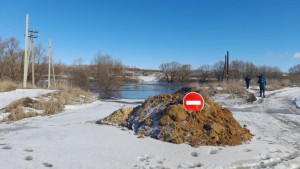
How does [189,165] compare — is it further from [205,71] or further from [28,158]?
[205,71]

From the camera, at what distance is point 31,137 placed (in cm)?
513

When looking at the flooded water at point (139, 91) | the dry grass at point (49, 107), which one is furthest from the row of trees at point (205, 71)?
the dry grass at point (49, 107)

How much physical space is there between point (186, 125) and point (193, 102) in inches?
24.5

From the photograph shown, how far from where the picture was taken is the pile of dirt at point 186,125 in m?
4.83

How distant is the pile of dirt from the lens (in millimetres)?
4832

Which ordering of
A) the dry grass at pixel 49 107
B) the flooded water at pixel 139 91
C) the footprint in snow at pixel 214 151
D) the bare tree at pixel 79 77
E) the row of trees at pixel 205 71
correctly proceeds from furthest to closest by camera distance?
the row of trees at pixel 205 71 < the bare tree at pixel 79 77 < the flooded water at pixel 139 91 < the dry grass at pixel 49 107 < the footprint in snow at pixel 214 151

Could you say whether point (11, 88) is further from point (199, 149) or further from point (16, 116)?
point (199, 149)

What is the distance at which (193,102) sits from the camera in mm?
5359

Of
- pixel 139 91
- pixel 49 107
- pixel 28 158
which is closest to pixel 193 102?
pixel 28 158

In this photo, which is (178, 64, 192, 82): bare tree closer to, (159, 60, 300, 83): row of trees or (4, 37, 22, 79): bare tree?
(159, 60, 300, 83): row of trees

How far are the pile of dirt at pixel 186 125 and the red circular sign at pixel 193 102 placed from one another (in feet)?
0.52

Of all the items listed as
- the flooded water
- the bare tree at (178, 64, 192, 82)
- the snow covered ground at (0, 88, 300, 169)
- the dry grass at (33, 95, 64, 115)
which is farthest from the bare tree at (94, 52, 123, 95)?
the bare tree at (178, 64, 192, 82)

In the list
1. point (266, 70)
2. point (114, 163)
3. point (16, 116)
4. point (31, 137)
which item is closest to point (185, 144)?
point (114, 163)

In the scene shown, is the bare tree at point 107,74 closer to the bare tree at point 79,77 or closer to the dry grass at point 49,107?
the bare tree at point 79,77
